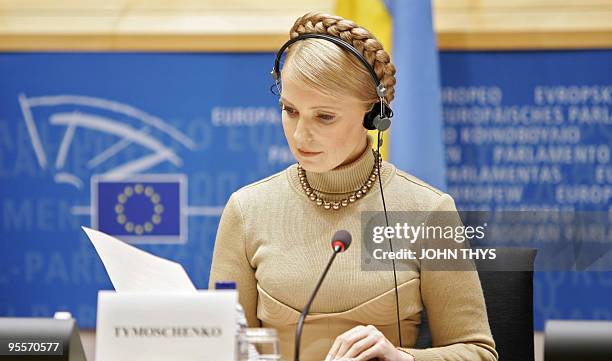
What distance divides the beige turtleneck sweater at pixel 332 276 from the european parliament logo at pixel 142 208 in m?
1.51

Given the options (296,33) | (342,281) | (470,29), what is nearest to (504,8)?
(470,29)

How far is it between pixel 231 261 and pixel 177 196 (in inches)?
62.7

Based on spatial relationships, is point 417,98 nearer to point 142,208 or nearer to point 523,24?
point 523,24

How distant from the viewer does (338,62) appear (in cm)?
193

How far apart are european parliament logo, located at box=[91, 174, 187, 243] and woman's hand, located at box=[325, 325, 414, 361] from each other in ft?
6.74

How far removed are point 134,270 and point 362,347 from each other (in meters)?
0.44

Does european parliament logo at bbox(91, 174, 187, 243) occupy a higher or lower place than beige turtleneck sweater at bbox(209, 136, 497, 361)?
higher

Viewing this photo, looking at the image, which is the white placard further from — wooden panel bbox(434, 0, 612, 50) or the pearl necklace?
wooden panel bbox(434, 0, 612, 50)

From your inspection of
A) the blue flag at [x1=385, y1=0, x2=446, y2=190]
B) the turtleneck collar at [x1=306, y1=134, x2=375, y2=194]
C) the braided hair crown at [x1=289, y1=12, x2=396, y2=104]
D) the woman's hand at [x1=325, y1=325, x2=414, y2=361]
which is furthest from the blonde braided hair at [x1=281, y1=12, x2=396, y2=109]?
the blue flag at [x1=385, y1=0, x2=446, y2=190]

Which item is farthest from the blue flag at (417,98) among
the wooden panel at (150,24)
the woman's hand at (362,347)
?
the woman's hand at (362,347)

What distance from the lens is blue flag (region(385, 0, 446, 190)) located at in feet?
10.9

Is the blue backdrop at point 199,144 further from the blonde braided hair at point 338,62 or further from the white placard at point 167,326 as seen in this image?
the white placard at point 167,326

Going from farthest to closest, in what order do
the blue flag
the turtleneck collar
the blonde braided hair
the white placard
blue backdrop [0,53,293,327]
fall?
blue backdrop [0,53,293,327], the blue flag, the turtleneck collar, the blonde braided hair, the white placard

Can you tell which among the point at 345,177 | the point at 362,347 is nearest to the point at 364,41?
the point at 345,177
